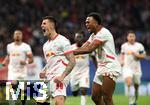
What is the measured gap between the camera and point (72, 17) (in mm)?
34281

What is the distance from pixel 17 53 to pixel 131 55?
467 centimetres

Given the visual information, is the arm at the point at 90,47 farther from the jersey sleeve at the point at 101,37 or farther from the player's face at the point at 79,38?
the player's face at the point at 79,38

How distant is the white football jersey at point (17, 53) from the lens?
64.1 ft

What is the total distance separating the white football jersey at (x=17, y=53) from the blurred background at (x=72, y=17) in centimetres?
1018

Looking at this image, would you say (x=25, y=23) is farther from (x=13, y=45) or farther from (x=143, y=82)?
(x=13, y=45)

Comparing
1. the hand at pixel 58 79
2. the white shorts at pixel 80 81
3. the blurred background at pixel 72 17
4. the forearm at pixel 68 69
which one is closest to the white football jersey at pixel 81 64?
the white shorts at pixel 80 81

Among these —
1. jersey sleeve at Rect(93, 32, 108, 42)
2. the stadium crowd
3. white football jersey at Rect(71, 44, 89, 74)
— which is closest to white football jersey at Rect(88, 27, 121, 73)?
jersey sleeve at Rect(93, 32, 108, 42)

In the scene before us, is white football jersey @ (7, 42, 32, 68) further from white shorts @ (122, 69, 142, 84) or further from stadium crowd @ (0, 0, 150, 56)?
stadium crowd @ (0, 0, 150, 56)

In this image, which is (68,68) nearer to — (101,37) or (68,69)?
(68,69)

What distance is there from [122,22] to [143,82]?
5.68 m

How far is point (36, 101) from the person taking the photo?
12.3 metres

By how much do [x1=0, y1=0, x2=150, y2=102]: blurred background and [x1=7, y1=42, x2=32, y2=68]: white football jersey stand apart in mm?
10184

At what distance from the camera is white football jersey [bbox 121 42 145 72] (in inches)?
861

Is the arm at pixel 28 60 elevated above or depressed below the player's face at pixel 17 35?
below
